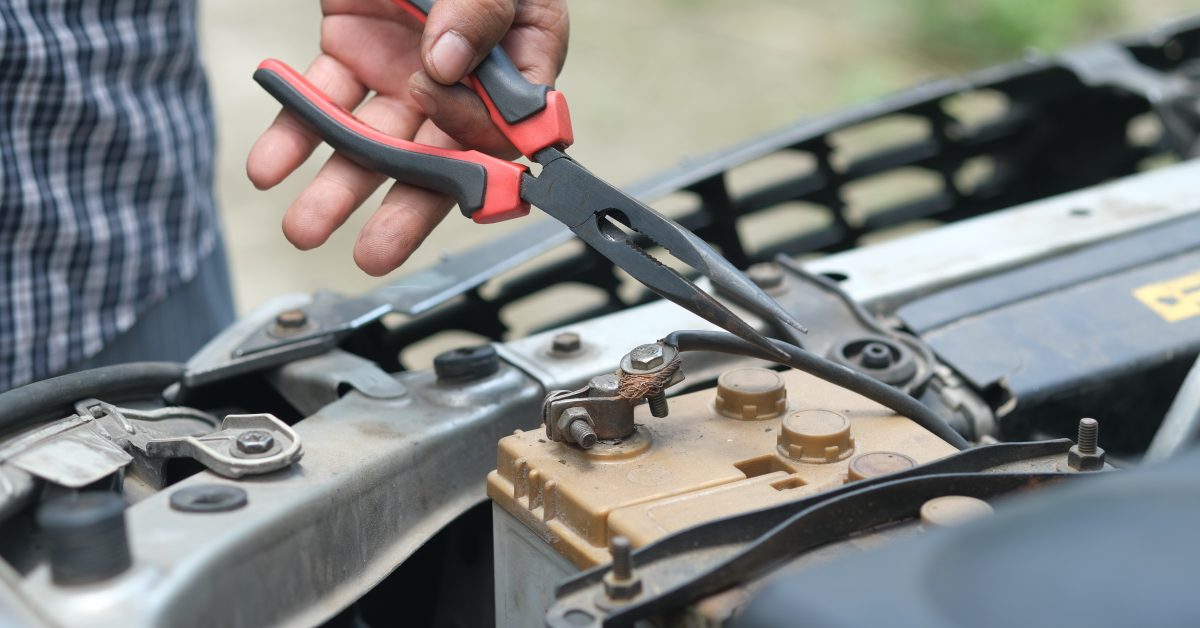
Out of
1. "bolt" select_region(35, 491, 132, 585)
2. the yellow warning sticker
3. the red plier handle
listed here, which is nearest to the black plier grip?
the red plier handle

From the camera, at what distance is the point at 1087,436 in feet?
2.86

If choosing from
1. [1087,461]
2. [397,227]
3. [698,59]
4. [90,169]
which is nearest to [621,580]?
[1087,461]

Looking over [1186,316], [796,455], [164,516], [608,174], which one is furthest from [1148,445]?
[608,174]

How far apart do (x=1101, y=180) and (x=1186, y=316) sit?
2.27 ft

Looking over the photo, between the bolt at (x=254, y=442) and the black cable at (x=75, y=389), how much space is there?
0.18 meters

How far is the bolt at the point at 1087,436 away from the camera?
0.86 metres

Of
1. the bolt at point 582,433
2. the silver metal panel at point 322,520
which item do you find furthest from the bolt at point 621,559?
the silver metal panel at point 322,520

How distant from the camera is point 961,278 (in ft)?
4.14

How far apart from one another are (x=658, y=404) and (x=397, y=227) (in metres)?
0.33

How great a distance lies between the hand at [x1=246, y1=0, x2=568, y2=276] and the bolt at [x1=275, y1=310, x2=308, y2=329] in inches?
3.3

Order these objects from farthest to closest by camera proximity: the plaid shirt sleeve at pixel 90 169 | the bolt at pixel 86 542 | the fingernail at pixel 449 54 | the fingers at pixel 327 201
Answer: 1. the plaid shirt sleeve at pixel 90 169
2. the fingers at pixel 327 201
3. the fingernail at pixel 449 54
4. the bolt at pixel 86 542

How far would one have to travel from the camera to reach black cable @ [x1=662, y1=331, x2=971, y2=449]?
0.95 m

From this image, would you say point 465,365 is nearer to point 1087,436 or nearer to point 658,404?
point 658,404

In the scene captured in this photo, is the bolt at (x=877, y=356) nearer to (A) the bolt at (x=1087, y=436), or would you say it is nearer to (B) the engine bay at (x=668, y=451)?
(B) the engine bay at (x=668, y=451)
